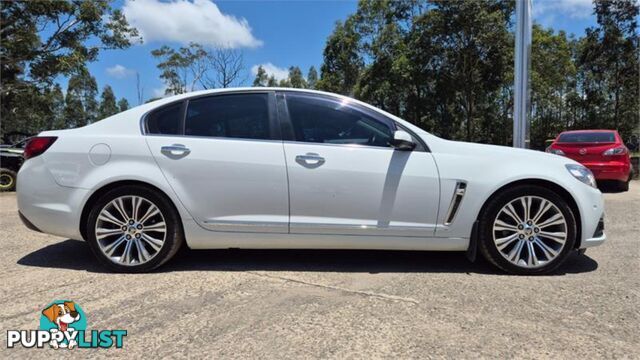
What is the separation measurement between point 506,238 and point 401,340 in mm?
1551

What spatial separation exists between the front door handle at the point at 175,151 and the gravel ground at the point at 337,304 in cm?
97

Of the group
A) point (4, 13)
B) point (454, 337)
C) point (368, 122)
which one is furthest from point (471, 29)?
point (454, 337)

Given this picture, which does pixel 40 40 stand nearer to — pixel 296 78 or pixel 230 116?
pixel 230 116

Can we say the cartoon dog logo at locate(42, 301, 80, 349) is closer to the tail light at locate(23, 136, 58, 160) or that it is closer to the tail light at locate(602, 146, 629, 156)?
the tail light at locate(23, 136, 58, 160)

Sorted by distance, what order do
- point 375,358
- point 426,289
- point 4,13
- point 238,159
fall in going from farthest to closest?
point 4,13 < point 238,159 < point 426,289 < point 375,358

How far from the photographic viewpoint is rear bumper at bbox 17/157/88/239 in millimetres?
3562

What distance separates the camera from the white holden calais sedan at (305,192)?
347 centimetres

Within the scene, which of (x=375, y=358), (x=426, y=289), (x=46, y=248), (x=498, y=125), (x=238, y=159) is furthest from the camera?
(x=498, y=125)

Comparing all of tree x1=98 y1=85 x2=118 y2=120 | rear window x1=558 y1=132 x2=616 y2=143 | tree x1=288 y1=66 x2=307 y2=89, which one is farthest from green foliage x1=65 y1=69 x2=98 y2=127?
rear window x1=558 y1=132 x2=616 y2=143

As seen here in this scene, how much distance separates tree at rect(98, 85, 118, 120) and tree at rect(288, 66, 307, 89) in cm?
3009

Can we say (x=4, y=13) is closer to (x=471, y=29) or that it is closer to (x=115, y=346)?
(x=115, y=346)

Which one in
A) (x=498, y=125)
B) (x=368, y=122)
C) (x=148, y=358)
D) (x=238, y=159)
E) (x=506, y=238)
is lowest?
(x=148, y=358)

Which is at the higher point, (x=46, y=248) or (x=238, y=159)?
(x=238, y=159)

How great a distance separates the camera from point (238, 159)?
349cm
